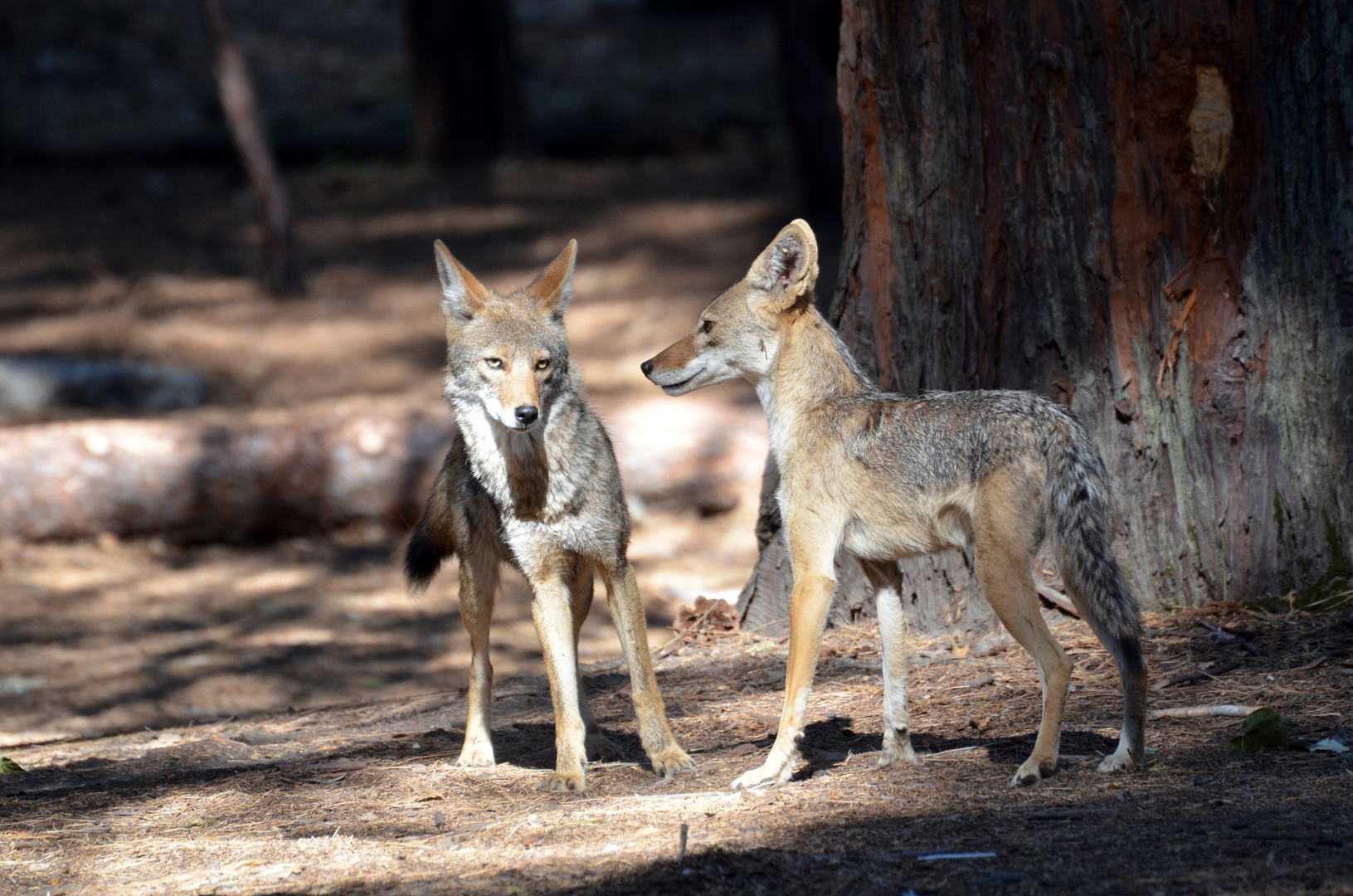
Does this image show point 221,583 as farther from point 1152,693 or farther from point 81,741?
point 1152,693

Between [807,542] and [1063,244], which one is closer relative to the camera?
[807,542]

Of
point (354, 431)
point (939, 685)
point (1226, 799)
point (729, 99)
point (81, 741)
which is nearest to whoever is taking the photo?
point (1226, 799)

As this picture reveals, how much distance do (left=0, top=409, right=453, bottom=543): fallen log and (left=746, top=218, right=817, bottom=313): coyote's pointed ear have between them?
6634mm

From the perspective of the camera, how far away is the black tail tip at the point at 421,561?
6.61 metres

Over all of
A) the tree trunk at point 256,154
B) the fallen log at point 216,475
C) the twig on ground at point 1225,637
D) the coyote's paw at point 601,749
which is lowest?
the coyote's paw at point 601,749

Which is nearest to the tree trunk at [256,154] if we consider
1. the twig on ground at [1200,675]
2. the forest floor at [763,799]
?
the forest floor at [763,799]

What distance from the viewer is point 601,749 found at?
605 centimetres

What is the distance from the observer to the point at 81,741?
724cm

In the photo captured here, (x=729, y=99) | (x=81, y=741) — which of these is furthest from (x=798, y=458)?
(x=729, y=99)

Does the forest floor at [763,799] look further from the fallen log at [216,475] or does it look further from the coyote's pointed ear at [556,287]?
the fallen log at [216,475]

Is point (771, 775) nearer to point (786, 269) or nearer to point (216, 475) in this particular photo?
point (786, 269)

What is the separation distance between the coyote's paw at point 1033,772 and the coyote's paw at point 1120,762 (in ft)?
0.63

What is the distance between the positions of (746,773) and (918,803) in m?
0.77

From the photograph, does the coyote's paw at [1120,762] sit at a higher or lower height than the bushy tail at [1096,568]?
Answer: lower
